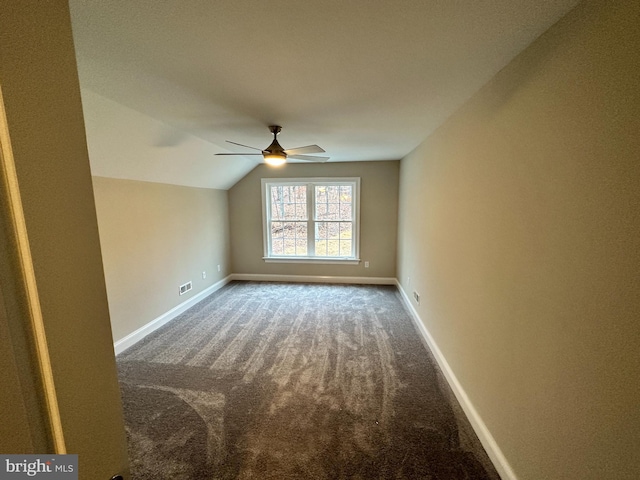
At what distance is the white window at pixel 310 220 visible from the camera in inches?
197

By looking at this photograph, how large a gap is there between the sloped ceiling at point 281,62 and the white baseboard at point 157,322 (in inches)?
69.5

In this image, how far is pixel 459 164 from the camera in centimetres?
211

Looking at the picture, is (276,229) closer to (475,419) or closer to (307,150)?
(307,150)

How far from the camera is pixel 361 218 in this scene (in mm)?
4953

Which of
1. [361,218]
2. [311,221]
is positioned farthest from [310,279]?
[361,218]

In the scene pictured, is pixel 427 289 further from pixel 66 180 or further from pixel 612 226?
pixel 66 180

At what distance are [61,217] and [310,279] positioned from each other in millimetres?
4743

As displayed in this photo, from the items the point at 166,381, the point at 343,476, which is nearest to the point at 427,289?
the point at 343,476

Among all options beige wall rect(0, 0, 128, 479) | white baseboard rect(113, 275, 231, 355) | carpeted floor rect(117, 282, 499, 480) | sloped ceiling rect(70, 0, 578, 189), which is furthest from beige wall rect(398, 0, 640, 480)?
white baseboard rect(113, 275, 231, 355)

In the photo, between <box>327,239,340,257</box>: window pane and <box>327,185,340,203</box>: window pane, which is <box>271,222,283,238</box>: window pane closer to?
<box>327,239,340,257</box>: window pane

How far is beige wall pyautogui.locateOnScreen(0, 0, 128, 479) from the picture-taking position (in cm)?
45

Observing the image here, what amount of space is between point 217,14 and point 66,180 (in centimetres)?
95

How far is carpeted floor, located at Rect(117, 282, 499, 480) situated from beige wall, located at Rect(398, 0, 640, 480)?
423 mm

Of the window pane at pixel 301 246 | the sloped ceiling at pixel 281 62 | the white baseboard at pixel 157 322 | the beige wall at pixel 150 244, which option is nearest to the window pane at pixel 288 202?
the window pane at pixel 301 246
